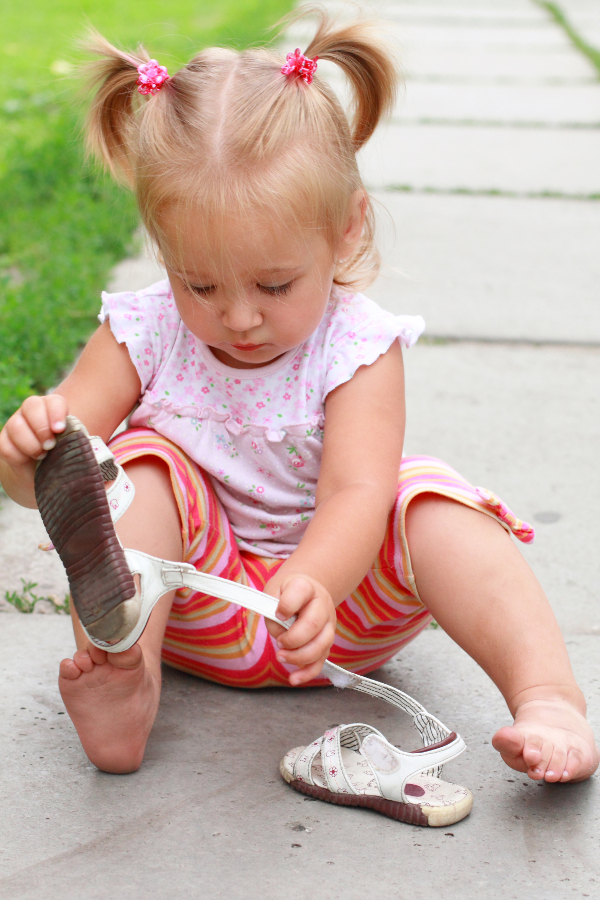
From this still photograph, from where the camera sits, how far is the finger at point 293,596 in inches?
53.3

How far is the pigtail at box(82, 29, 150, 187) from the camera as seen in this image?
5.98 ft

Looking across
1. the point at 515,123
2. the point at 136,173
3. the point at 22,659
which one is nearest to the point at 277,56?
the point at 136,173

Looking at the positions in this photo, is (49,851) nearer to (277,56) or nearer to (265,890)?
(265,890)

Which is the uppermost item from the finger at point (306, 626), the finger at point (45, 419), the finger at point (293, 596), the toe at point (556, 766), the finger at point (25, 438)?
the finger at point (45, 419)

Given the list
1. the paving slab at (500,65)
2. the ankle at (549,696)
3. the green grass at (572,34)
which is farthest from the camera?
the green grass at (572,34)

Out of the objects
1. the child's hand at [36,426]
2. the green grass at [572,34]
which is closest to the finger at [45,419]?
the child's hand at [36,426]

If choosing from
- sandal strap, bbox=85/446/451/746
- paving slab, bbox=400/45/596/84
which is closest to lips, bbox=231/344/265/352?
sandal strap, bbox=85/446/451/746

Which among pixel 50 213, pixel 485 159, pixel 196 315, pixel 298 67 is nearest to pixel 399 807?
pixel 196 315

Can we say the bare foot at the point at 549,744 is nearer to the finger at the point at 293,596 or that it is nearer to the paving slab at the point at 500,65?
the finger at the point at 293,596

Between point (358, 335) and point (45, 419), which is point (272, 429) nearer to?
point (358, 335)

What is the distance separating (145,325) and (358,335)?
362 millimetres

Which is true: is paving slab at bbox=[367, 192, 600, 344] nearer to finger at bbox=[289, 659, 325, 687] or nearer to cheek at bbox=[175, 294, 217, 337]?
cheek at bbox=[175, 294, 217, 337]

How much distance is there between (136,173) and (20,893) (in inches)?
40.8

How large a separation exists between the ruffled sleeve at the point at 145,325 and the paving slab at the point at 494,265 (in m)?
1.23
